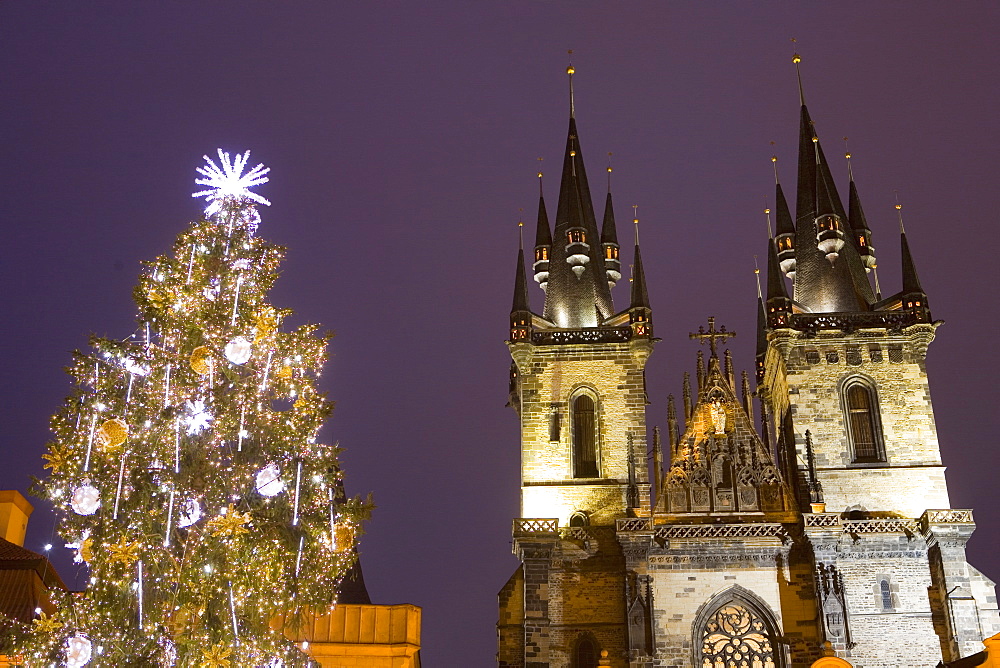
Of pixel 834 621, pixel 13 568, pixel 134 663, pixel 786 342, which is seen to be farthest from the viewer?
pixel 786 342

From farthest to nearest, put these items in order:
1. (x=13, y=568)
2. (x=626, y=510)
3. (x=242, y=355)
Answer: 1. (x=626, y=510)
2. (x=13, y=568)
3. (x=242, y=355)

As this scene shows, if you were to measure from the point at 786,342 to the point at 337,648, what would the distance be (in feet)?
66.4

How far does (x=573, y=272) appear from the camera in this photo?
36.3 metres

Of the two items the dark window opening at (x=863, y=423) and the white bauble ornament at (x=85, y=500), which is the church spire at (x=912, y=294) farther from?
the white bauble ornament at (x=85, y=500)

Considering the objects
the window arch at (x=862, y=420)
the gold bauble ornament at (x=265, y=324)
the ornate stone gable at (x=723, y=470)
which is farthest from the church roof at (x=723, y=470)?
the gold bauble ornament at (x=265, y=324)

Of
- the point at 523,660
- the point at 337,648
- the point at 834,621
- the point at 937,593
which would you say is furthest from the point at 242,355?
the point at 937,593

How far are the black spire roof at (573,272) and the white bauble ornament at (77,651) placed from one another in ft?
82.1

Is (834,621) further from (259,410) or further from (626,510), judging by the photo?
(259,410)

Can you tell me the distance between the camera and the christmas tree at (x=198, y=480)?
436 inches

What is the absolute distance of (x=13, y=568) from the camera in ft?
52.0

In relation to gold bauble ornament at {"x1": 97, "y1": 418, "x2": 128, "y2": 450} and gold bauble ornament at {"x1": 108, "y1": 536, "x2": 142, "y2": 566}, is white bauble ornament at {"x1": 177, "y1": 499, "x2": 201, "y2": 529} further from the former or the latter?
gold bauble ornament at {"x1": 97, "y1": 418, "x2": 128, "y2": 450}

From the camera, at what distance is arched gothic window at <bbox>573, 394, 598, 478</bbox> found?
31.7 metres

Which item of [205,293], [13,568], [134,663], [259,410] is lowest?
[134,663]

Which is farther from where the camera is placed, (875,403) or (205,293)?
(875,403)
